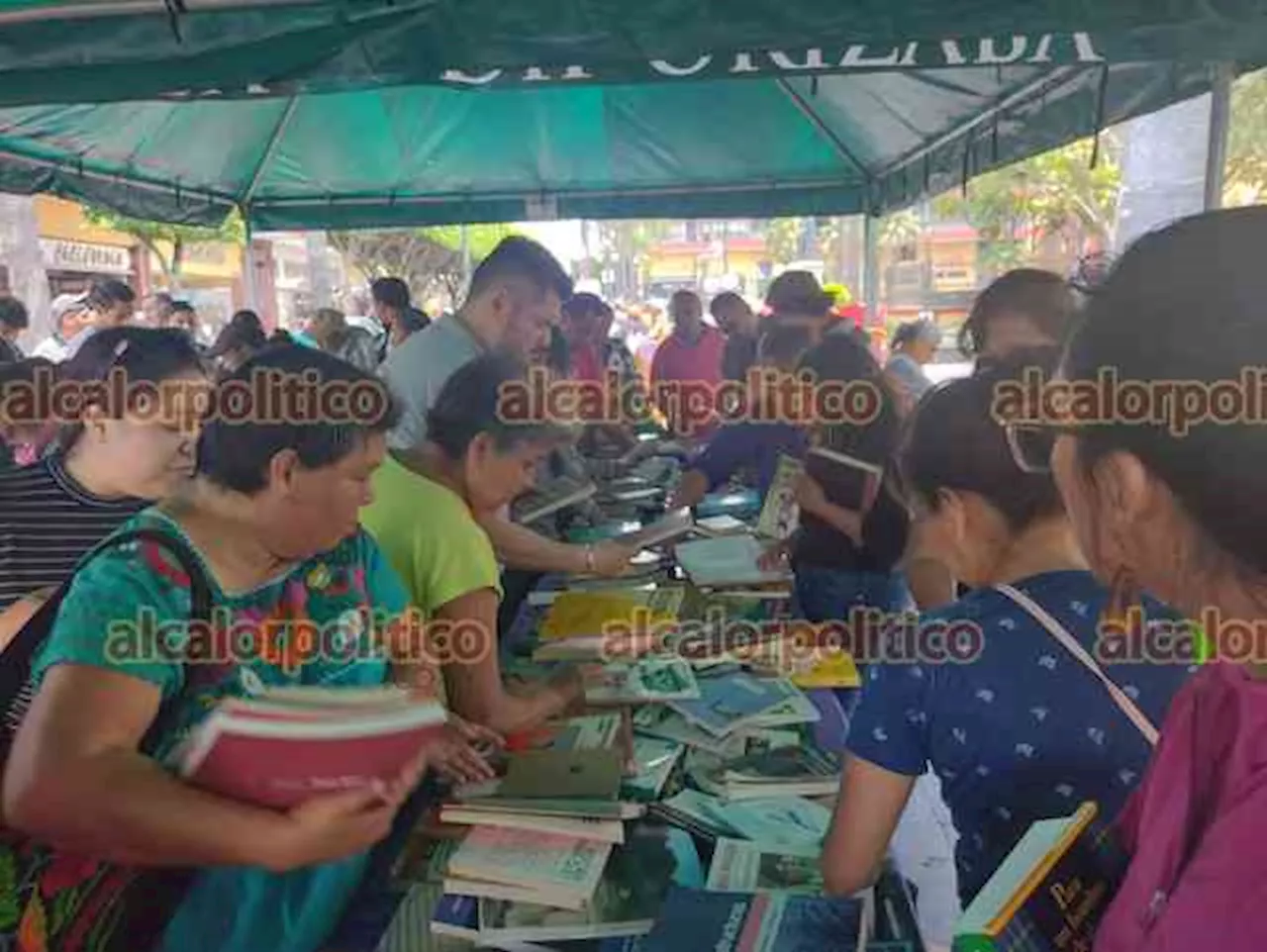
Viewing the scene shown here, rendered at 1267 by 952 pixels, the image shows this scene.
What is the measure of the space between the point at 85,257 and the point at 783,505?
16481 mm

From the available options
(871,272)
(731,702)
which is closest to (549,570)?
(731,702)

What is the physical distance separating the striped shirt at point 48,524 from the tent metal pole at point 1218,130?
2.20m

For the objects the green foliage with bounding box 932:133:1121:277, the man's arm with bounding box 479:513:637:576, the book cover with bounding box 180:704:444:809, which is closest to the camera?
the book cover with bounding box 180:704:444:809

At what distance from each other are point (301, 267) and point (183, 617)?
2498 centimetres

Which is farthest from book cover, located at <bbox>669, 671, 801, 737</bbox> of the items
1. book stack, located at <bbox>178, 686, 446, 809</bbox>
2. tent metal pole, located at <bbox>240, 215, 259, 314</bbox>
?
tent metal pole, located at <bbox>240, 215, 259, 314</bbox>

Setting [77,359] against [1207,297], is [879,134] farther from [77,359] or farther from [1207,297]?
[1207,297]

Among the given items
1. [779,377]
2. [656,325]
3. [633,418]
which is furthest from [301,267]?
[779,377]

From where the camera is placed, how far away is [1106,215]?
18.2 m

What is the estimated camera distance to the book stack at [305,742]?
906mm

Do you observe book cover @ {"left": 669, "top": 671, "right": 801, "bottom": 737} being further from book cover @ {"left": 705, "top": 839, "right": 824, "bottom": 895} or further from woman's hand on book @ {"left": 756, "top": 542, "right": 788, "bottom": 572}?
woman's hand on book @ {"left": 756, "top": 542, "right": 788, "bottom": 572}

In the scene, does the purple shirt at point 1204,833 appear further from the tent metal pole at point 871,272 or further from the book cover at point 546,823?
the tent metal pole at point 871,272

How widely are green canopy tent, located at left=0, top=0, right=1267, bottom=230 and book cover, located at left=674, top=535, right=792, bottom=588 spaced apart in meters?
1.14

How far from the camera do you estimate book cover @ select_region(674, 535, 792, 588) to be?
2.54 m

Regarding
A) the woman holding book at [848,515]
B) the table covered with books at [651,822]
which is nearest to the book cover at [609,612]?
the table covered with books at [651,822]
